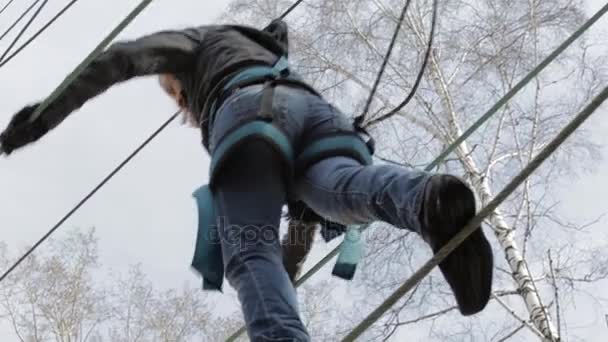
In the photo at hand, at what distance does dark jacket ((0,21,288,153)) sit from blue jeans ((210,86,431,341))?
163mm

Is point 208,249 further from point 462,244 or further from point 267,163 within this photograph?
point 462,244

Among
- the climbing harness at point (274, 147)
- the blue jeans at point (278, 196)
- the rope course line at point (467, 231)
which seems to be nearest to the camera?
the rope course line at point (467, 231)

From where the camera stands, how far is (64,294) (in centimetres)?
875

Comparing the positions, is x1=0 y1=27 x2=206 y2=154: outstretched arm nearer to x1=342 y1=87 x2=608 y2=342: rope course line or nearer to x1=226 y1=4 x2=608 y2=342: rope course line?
x1=226 y1=4 x2=608 y2=342: rope course line

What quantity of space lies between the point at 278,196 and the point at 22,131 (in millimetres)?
490

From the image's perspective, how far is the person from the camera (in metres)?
1.45

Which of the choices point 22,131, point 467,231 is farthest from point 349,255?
point 22,131

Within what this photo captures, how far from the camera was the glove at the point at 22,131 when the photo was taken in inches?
71.9

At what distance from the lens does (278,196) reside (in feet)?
5.85

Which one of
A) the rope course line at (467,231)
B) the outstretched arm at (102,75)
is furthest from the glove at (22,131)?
the rope course line at (467,231)

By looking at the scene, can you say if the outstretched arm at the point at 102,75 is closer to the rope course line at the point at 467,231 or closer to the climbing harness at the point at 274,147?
the climbing harness at the point at 274,147

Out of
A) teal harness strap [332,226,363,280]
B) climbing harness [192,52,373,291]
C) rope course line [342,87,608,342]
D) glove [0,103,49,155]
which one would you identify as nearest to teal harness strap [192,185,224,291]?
climbing harness [192,52,373,291]

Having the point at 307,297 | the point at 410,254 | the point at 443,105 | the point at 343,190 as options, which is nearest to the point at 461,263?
the point at 343,190

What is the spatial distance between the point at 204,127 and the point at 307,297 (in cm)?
610
